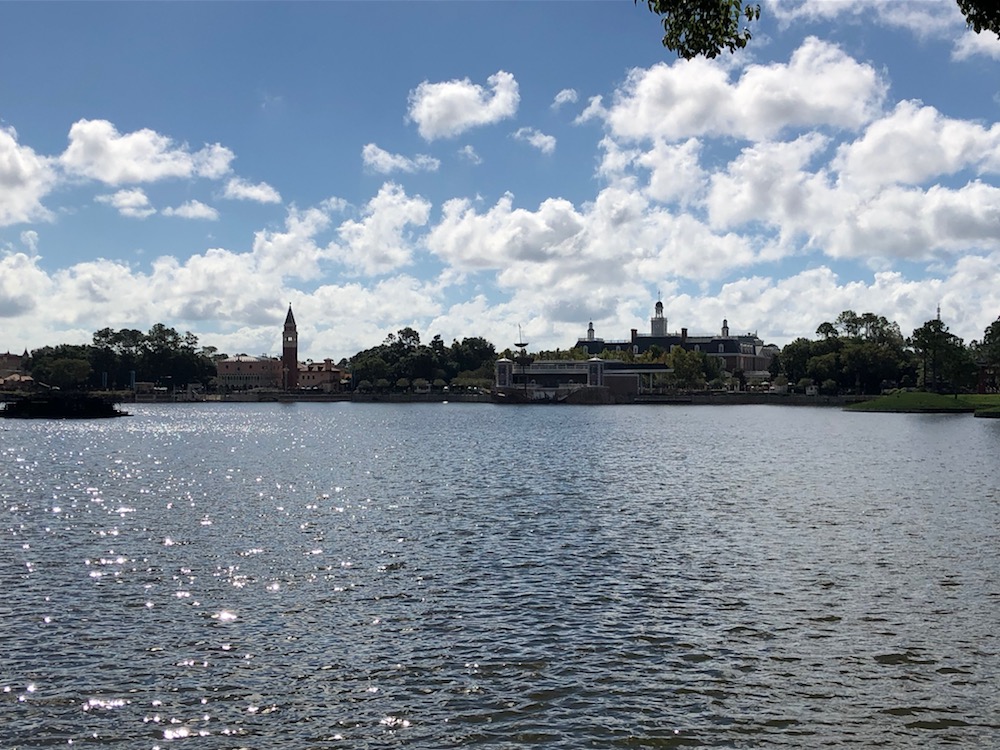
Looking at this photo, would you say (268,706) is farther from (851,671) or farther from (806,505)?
(806,505)

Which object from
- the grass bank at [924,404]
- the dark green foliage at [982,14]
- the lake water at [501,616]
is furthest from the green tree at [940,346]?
the dark green foliage at [982,14]

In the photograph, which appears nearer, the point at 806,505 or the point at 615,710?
the point at 615,710

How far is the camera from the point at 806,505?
141 ft

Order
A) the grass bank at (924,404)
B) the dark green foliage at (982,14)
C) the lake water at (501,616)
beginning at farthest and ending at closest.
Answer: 1. the grass bank at (924,404)
2. the lake water at (501,616)
3. the dark green foliage at (982,14)

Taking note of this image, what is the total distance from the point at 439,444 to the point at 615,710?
249 feet

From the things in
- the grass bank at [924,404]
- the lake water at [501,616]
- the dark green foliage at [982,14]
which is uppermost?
the dark green foliage at [982,14]

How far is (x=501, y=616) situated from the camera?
2245 centimetres

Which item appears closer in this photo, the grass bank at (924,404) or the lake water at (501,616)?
the lake water at (501,616)

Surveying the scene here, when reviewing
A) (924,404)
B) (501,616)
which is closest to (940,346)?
(924,404)

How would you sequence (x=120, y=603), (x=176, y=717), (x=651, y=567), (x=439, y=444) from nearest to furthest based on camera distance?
(x=176, y=717), (x=120, y=603), (x=651, y=567), (x=439, y=444)

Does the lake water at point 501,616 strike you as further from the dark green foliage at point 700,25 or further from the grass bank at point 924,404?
the grass bank at point 924,404

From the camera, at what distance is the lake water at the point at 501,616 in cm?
1588

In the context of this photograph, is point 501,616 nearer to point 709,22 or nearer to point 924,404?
point 709,22

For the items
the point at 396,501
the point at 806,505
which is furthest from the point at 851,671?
the point at 396,501
